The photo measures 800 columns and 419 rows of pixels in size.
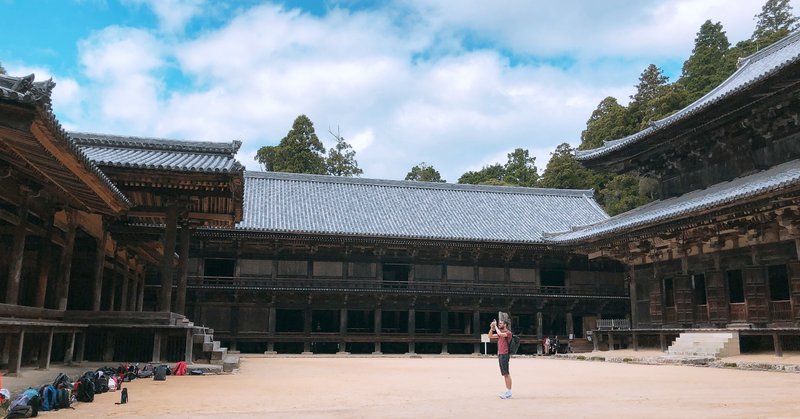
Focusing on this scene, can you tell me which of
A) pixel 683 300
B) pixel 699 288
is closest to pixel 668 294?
pixel 683 300

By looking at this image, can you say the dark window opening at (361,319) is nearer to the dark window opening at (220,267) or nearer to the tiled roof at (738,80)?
the dark window opening at (220,267)

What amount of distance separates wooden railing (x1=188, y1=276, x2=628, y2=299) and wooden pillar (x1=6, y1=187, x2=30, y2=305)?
1711cm

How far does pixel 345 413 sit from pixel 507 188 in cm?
3319

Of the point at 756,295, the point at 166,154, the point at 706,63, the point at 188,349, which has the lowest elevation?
the point at 188,349

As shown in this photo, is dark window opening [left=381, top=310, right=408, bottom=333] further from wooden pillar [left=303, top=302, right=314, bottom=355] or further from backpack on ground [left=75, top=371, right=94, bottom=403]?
backpack on ground [left=75, top=371, right=94, bottom=403]

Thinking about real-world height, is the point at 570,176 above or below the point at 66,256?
above

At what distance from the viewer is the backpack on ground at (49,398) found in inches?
288

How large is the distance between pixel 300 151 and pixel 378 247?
2692 cm

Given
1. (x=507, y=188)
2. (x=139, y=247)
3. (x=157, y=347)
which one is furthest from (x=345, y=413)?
(x=507, y=188)

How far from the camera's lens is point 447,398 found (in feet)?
30.2

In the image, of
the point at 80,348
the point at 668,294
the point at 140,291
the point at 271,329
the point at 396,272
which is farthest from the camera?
the point at 396,272

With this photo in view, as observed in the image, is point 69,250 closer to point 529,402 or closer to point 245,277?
point 529,402

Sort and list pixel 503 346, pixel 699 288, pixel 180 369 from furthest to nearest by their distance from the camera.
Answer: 1. pixel 699 288
2. pixel 180 369
3. pixel 503 346

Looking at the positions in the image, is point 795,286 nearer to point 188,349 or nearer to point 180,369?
point 188,349
